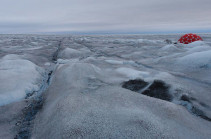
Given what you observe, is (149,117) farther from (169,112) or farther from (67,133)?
(67,133)

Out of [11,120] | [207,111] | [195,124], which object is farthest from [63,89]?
[207,111]

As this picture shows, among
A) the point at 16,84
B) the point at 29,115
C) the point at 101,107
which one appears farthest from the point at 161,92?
the point at 16,84

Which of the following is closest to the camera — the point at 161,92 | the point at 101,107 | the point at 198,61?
the point at 101,107

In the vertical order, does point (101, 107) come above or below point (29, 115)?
above

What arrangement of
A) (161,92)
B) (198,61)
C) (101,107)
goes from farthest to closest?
(198,61) < (161,92) < (101,107)

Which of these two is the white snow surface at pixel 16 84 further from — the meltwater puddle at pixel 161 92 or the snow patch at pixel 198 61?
the snow patch at pixel 198 61

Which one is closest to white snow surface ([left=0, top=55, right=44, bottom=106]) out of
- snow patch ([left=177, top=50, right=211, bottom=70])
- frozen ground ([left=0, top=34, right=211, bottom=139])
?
frozen ground ([left=0, top=34, right=211, bottom=139])

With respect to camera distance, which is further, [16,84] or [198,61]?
[198,61]

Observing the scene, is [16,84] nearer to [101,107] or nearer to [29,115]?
[29,115]

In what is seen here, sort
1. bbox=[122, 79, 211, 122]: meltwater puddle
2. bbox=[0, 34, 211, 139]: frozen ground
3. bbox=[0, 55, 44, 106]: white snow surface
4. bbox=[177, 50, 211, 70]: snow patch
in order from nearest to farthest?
1. bbox=[0, 34, 211, 139]: frozen ground
2. bbox=[122, 79, 211, 122]: meltwater puddle
3. bbox=[0, 55, 44, 106]: white snow surface
4. bbox=[177, 50, 211, 70]: snow patch

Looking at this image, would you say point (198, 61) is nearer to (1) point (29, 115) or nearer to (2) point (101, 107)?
(2) point (101, 107)

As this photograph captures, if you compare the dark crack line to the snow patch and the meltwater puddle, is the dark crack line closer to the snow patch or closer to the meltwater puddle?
the meltwater puddle
